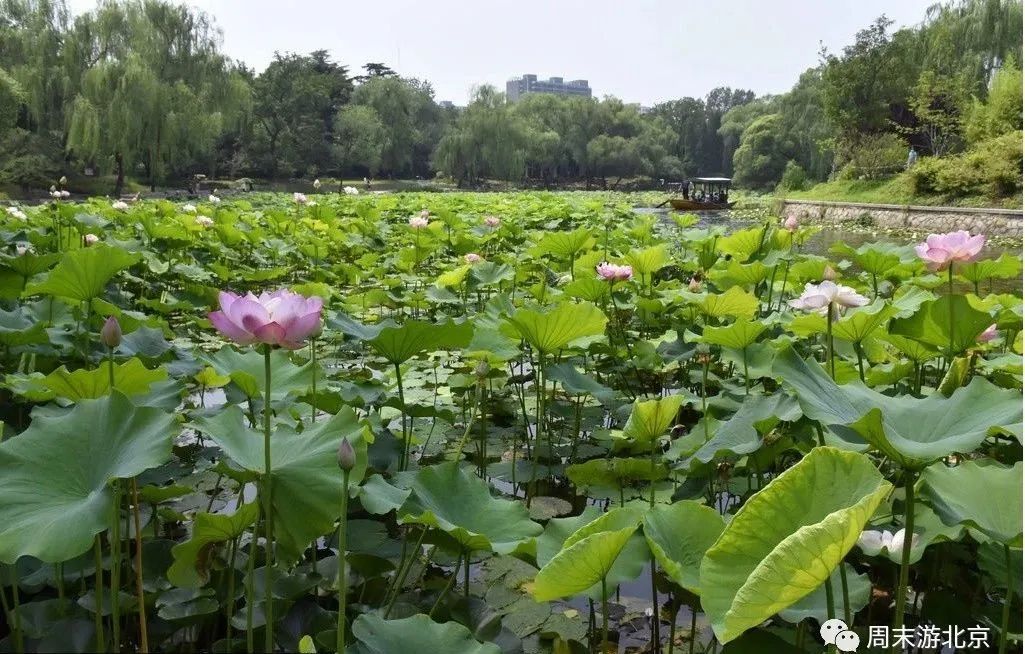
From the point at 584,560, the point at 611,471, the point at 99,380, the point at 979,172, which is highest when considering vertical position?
the point at 979,172

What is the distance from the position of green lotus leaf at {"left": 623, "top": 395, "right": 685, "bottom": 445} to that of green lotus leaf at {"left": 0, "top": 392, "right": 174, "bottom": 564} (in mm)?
679

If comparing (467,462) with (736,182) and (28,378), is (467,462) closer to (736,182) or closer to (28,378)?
(28,378)

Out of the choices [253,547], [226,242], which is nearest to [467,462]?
[253,547]

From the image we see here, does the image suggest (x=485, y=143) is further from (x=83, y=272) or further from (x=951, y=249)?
(x=951, y=249)

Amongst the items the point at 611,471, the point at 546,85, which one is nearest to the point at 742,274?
the point at 611,471

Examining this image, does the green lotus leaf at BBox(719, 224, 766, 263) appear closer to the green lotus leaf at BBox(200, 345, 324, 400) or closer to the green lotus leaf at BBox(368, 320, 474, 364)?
the green lotus leaf at BBox(368, 320, 474, 364)

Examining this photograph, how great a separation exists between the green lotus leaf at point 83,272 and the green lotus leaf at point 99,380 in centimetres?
49

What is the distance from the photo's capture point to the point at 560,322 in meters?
1.54

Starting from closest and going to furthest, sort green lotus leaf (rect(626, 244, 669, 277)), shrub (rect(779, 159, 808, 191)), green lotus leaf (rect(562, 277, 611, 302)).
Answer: green lotus leaf (rect(562, 277, 611, 302)) → green lotus leaf (rect(626, 244, 669, 277)) → shrub (rect(779, 159, 808, 191))

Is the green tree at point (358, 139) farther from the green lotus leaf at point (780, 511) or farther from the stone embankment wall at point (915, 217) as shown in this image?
the green lotus leaf at point (780, 511)

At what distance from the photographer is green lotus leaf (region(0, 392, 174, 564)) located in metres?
0.78

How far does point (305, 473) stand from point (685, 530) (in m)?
0.44

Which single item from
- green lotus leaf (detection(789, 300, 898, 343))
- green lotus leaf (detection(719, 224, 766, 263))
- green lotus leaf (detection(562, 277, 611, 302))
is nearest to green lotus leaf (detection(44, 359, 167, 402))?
green lotus leaf (detection(789, 300, 898, 343))

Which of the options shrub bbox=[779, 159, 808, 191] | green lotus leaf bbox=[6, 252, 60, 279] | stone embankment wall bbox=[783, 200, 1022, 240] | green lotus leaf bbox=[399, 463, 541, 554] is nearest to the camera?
green lotus leaf bbox=[399, 463, 541, 554]
